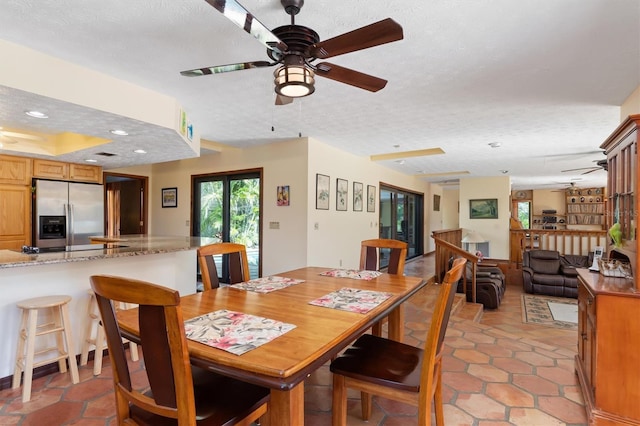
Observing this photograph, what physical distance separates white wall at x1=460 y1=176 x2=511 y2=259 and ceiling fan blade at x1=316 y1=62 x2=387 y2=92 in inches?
315

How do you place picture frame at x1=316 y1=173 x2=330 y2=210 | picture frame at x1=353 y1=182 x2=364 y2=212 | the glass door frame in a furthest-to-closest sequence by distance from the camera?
the glass door frame, picture frame at x1=353 y1=182 x2=364 y2=212, picture frame at x1=316 y1=173 x2=330 y2=210

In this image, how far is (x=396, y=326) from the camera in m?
2.30

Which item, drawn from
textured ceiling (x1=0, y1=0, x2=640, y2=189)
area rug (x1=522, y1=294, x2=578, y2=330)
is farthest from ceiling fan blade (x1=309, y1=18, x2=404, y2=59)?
area rug (x1=522, y1=294, x2=578, y2=330)

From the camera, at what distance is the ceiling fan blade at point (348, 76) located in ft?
5.97

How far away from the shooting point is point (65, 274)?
2596 millimetres

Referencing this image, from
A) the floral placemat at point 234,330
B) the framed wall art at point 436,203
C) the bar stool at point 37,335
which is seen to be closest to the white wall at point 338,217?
the bar stool at point 37,335

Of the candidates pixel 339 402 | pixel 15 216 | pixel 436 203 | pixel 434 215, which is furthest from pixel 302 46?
pixel 436 203

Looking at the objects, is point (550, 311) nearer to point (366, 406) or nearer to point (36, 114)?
point (366, 406)

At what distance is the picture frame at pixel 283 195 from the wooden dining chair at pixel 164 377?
3.72 meters

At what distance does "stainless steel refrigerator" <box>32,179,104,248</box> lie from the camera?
452 cm

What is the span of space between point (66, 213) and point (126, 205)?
212 centimetres

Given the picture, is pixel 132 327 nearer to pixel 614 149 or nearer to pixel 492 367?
pixel 492 367

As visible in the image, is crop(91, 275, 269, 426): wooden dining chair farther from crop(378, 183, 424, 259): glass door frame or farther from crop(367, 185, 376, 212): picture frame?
crop(378, 183, 424, 259): glass door frame

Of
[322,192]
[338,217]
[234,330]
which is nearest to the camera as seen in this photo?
[234,330]
